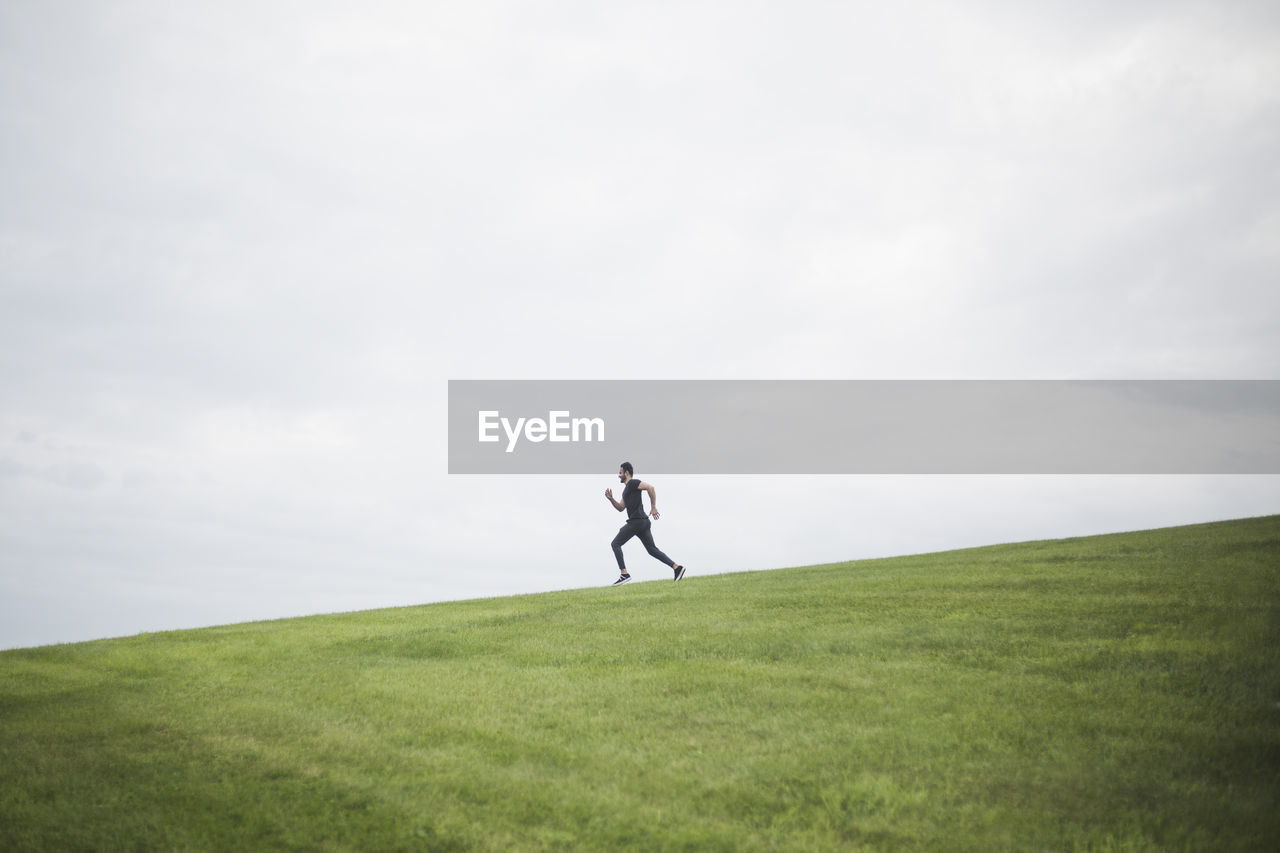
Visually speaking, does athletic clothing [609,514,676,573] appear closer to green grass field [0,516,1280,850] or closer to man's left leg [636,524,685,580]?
man's left leg [636,524,685,580]

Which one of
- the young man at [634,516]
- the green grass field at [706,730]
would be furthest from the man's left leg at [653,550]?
the green grass field at [706,730]

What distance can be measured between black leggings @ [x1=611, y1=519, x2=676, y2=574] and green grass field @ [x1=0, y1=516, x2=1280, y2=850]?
20.5 feet

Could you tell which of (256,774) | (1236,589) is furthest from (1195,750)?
(256,774)

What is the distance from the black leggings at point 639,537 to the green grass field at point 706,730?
20.5 feet

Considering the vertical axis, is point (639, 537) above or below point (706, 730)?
above

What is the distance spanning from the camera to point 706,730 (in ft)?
29.1

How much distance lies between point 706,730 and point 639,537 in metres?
13.0

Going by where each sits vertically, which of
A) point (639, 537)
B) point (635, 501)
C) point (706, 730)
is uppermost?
point (635, 501)

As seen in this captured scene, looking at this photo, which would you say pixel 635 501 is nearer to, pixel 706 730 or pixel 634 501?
pixel 634 501

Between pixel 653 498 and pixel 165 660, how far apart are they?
36.6 ft

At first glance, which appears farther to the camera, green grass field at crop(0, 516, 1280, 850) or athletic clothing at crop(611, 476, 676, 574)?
athletic clothing at crop(611, 476, 676, 574)

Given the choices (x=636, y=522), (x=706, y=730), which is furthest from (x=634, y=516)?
(x=706, y=730)

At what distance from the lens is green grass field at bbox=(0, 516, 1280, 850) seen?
6.80 meters

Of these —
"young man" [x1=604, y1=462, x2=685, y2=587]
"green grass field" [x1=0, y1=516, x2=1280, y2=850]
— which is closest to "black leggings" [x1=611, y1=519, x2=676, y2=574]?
"young man" [x1=604, y1=462, x2=685, y2=587]
